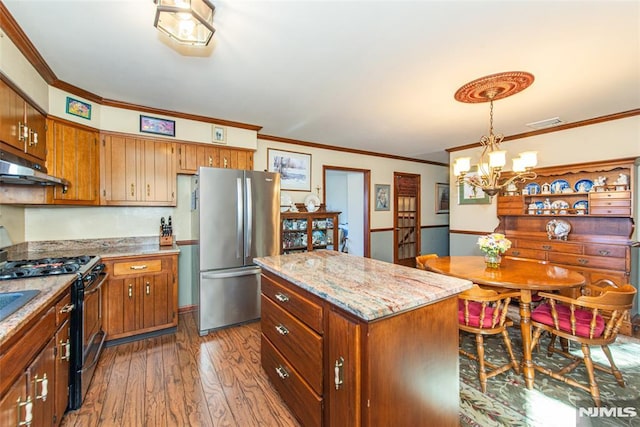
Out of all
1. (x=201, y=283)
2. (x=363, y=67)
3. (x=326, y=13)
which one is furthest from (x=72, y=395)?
(x=363, y=67)

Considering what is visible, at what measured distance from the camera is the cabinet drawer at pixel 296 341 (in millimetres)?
1378

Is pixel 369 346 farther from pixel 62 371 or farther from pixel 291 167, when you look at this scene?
pixel 291 167

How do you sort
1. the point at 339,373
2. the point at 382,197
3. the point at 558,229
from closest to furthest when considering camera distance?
1. the point at 339,373
2. the point at 558,229
3. the point at 382,197

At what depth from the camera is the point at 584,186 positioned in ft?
11.3

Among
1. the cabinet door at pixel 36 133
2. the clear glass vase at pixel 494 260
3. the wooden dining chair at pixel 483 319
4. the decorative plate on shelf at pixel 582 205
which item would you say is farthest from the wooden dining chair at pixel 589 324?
the cabinet door at pixel 36 133

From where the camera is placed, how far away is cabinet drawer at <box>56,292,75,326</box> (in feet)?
4.93

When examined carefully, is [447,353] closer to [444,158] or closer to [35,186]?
[35,186]

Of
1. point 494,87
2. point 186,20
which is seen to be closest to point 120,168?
point 186,20

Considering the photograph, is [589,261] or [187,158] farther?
[187,158]

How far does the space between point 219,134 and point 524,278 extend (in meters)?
3.58

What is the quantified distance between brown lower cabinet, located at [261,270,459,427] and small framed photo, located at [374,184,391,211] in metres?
4.08

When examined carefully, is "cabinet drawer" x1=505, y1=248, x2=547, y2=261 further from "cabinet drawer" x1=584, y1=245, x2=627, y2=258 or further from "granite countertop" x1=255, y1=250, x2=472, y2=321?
"granite countertop" x1=255, y1=250, x2=472, y2=321

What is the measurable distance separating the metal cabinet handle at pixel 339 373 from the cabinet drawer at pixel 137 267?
7.66ft

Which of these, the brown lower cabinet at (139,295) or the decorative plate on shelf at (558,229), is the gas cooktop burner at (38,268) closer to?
the brown lower cabinet at (139,295)
